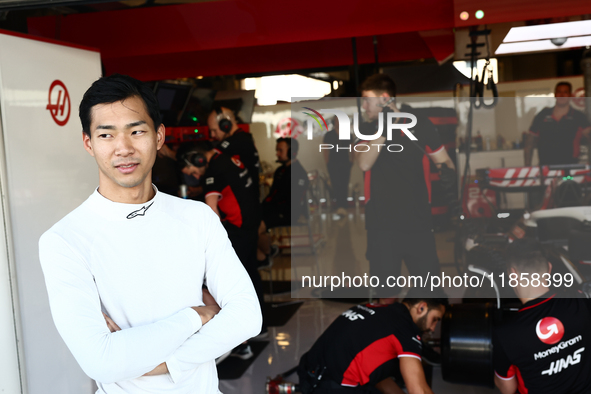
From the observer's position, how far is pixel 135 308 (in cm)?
131

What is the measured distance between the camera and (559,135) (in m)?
2.63

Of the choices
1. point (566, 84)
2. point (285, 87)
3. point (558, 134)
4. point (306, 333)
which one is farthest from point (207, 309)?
point (285, 87)

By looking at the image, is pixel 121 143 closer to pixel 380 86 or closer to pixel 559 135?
pixel 380 86

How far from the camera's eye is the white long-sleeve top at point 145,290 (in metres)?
1.21

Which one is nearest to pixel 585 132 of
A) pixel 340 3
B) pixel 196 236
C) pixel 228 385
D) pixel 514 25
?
pixel 514 25

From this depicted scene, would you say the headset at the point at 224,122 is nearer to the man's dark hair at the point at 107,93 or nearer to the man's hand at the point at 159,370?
the man's dark hair at the point at 107,93

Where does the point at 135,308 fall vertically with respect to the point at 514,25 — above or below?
below

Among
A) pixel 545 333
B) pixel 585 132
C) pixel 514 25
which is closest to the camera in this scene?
pixel 545 333

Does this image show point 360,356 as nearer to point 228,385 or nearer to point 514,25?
point 228,385

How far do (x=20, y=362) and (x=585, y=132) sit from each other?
2.92 metres

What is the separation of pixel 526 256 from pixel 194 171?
9.80 ft

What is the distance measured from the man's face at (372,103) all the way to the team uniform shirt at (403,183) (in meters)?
0.06

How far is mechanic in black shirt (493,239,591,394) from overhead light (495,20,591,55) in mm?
1254

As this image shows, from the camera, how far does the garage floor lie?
2.77m
